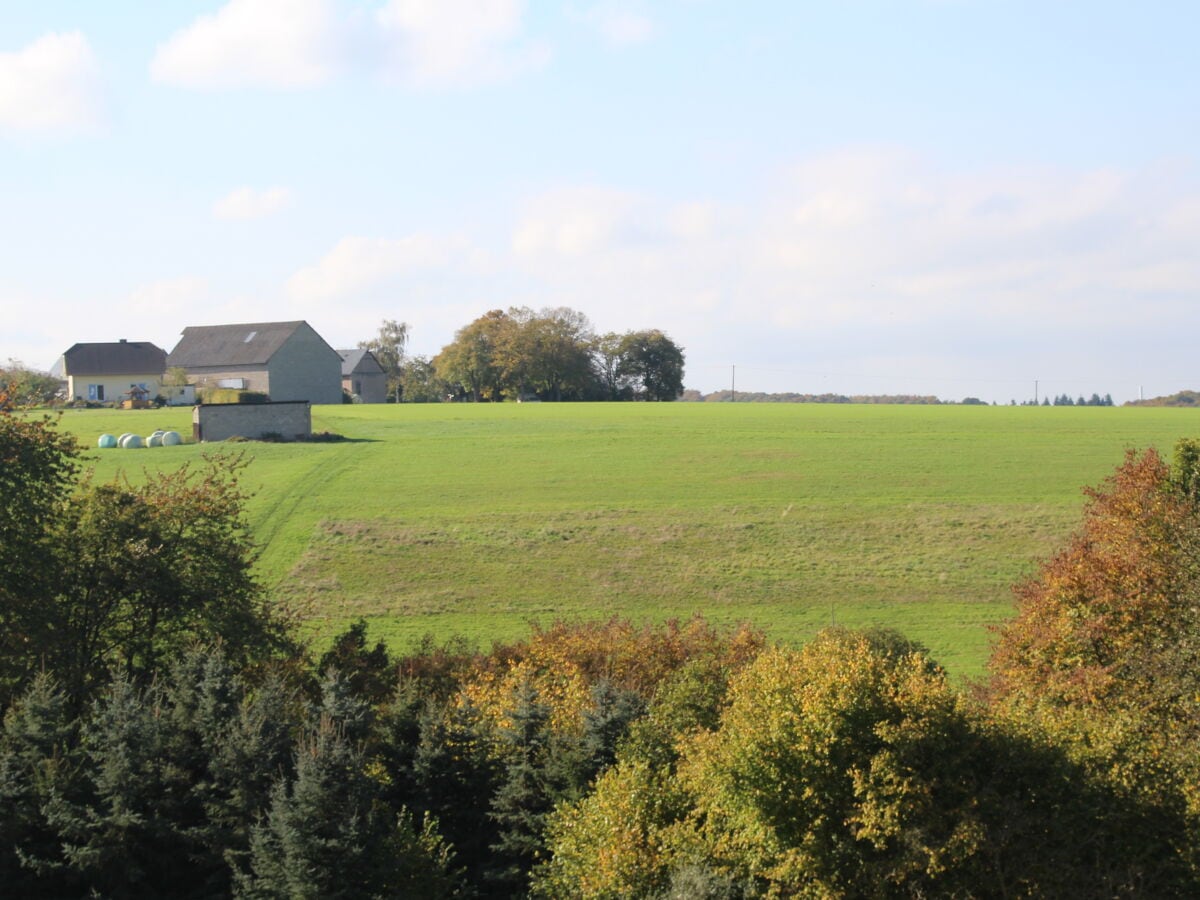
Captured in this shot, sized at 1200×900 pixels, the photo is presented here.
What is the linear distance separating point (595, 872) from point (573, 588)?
19.5 meters

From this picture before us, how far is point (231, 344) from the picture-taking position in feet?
334

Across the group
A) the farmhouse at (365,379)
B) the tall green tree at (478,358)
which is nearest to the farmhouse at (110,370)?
the farmhouse at (365,379)

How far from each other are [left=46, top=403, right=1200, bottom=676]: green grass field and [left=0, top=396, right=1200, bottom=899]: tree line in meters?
5.75

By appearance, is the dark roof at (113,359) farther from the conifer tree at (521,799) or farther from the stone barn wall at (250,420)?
the conifer tree at (521,799)

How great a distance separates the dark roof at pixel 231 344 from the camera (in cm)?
9888

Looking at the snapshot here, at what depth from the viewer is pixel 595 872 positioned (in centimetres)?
1811

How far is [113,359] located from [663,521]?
73.0 m

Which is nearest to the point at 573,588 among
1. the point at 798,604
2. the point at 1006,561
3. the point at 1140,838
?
the point at 798,604

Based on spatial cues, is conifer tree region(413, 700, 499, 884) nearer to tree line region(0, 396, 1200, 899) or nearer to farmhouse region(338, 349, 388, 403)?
tree line region(0, 396, 1200, 899)

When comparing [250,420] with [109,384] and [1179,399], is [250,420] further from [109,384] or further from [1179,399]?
[1179,399]

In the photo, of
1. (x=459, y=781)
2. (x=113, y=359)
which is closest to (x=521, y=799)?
(x=459, y=781)

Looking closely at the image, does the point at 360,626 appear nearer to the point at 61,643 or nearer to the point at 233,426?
the point at 61,643

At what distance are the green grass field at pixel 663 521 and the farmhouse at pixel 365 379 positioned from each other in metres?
46.4

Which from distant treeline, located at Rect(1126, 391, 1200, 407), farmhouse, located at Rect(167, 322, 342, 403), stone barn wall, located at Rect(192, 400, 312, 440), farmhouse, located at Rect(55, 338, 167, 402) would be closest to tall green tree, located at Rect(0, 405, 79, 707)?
stone barn wall, located at Rect(192, 400, 312, 440)
